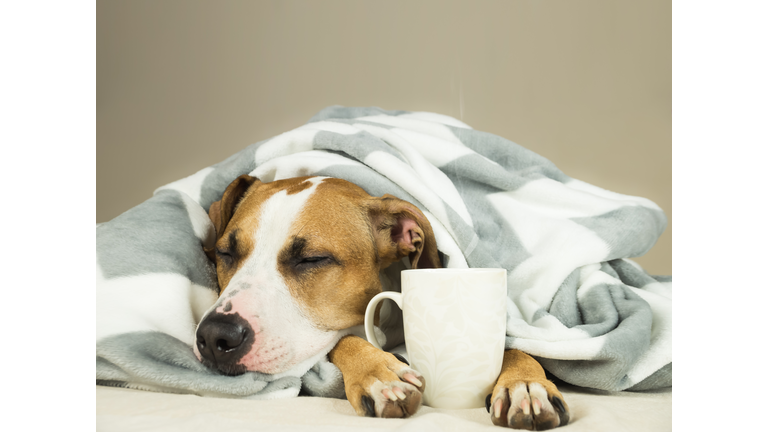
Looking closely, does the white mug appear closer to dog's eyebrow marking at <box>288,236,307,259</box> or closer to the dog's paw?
the dog's paw

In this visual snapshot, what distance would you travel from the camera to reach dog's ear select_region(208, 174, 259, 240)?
118cm

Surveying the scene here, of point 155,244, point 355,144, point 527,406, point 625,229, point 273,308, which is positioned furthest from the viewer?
point 355,144

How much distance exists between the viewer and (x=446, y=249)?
1.01 meters

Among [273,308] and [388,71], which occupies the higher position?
[388,71]

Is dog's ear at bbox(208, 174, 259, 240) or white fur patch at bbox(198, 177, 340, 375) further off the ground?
dog's ear at bbox(208, 174, 259, 240)

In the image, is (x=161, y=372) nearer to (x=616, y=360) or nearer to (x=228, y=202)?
(x=228, y=202)

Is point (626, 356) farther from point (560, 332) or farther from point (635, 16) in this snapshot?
point (635, 16)

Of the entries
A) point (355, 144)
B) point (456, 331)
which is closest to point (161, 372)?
point (456, 331)

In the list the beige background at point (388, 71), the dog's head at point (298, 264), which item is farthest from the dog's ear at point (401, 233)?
the beige background at point (388, 71)

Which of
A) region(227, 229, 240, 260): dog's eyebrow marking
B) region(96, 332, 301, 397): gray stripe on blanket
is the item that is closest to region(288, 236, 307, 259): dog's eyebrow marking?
region(227, 229, 240, 260): dog's eyebrow marking

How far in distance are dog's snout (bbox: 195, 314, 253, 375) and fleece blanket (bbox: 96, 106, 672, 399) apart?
0.02 meters

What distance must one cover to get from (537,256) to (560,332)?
0.78 feet

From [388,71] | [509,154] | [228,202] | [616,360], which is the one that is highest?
Answer: [388,71]

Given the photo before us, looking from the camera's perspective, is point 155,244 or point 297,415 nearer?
point 297,415
